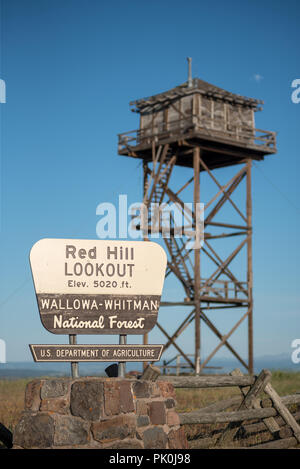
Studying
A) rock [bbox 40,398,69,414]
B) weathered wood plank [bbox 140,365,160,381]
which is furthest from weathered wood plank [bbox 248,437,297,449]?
rock [bbox 40,398,69,414]

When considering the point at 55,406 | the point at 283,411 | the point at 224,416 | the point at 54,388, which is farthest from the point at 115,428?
the point at 283,411

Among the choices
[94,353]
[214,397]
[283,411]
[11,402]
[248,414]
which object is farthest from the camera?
[214,397]

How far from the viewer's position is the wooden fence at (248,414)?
1485cm

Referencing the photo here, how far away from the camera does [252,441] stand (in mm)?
16000

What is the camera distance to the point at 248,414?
1516 centimetres

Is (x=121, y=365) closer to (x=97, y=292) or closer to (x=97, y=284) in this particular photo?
(x=97, y=292)

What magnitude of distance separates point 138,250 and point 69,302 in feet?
4.62

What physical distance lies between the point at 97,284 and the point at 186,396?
1347 centimetres

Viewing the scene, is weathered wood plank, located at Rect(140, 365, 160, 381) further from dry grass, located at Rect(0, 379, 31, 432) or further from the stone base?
dry grass, located at Rect(0, 379, 31, 432)

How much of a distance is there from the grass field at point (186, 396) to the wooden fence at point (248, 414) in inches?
28.3
